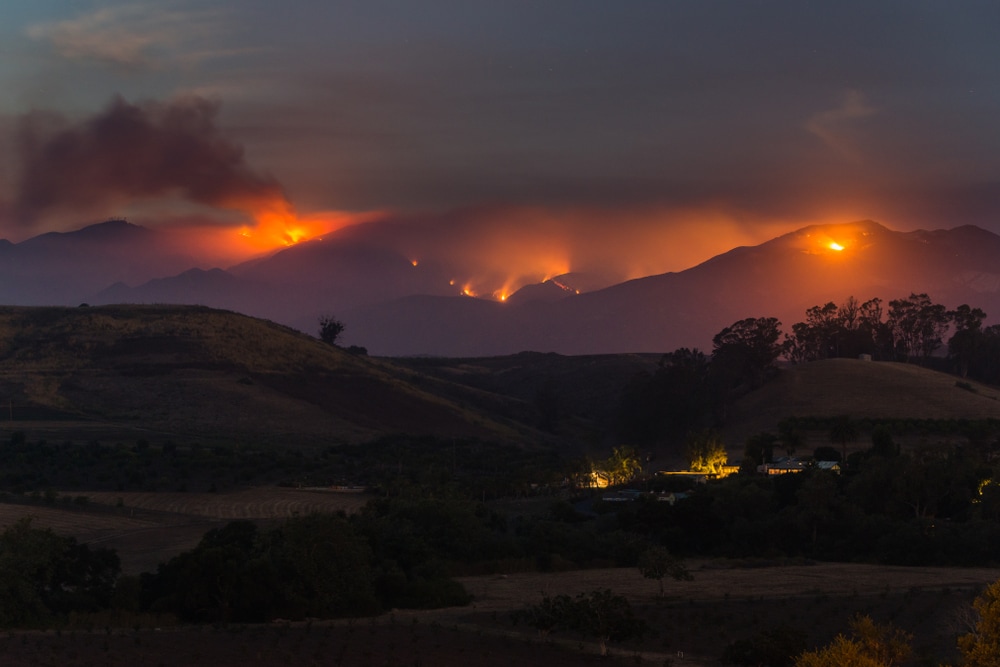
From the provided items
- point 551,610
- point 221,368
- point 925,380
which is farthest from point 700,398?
point 551,610

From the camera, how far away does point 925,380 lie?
122312mm

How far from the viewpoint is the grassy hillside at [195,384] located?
115 meters

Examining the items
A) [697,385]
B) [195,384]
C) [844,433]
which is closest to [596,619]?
[844,433]

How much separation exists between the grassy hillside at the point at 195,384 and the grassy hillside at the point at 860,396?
95.6ft

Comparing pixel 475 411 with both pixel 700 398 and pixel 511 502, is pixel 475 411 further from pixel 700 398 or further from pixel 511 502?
pixel 511 502

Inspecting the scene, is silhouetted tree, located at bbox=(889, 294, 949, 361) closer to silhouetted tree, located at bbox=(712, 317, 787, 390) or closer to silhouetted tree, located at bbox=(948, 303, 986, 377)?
silhouetted tree, located at bbox=(948, 303, 986, 377)

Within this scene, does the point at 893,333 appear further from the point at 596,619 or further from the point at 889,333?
the point at 596,619

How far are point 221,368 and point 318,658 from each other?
357 ft

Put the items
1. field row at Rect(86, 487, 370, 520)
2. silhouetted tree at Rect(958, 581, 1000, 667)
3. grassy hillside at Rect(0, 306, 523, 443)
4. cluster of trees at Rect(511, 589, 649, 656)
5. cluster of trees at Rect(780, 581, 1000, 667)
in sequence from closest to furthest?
silhouetted tree at Rect(958, 581, 1000, 667) < cluster of trees at Rect(780, 581, 1000, 667) < cluster of trees at Rect(511, 589, 649, 656) < field row at Rect(86, 487, 370, 520) < grassy hillside at Rect(0, 306, 523, 443)

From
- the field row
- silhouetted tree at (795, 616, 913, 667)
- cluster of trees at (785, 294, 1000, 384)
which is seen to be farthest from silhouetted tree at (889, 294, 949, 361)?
silhouetted tree at (795, 616, 913, 667)

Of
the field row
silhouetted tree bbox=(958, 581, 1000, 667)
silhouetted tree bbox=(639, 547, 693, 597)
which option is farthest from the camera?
the field row

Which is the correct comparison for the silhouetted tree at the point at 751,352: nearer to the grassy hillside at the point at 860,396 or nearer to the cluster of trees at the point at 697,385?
the cluster of trees at the point at 697,385

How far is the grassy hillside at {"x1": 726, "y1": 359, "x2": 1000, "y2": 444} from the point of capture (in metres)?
110

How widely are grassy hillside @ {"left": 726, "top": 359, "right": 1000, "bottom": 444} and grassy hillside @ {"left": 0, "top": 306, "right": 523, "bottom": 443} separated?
29.1 metres
